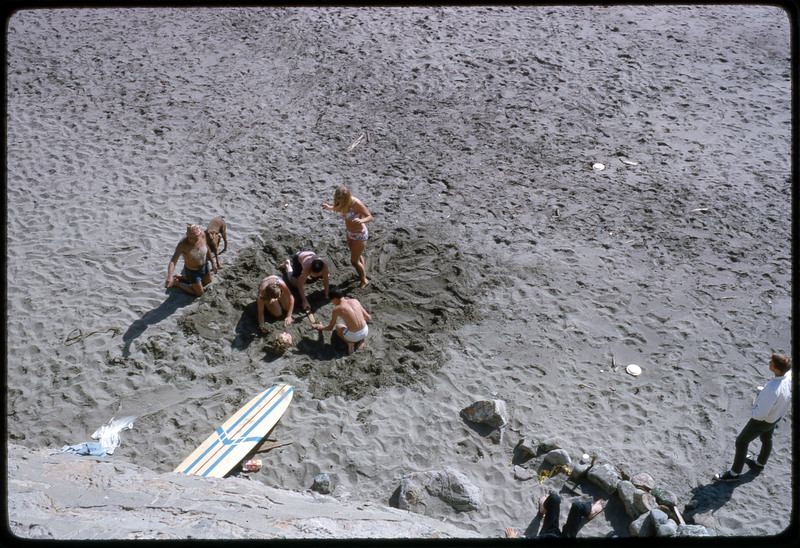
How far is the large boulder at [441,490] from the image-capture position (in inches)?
220

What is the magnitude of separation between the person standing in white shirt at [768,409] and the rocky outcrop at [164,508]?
271 cm

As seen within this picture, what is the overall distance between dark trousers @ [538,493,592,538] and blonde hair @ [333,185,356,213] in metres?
4.21

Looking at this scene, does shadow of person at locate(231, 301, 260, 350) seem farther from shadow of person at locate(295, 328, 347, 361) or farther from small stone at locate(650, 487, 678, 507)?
small stone at locate(650, 487, 678, 507)

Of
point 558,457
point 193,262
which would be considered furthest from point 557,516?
point 193,262

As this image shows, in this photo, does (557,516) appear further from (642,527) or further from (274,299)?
(274,299)

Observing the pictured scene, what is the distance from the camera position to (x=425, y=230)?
9062mm

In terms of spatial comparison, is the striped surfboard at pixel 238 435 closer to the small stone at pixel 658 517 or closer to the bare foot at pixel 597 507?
the bare foot at pixel 597 507

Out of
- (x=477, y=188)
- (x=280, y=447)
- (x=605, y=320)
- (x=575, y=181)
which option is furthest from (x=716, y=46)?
(x=280, y=447)

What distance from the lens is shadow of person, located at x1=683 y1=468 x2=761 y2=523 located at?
→ 5570mm

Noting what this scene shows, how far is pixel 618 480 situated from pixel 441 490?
168 centimetres

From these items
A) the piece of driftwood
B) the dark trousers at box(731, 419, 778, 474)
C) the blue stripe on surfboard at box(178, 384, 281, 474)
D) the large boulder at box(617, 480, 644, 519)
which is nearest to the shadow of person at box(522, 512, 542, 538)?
the large boulder at box(617, 480, 644, 519)

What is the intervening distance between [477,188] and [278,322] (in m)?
4.15

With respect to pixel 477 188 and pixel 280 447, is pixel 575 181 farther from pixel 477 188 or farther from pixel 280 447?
pixel 280 447

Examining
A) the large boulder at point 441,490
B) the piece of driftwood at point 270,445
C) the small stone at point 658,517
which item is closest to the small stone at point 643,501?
the small stone at point 658,517
